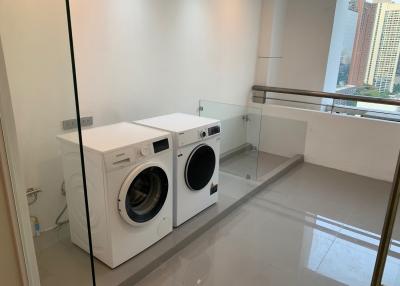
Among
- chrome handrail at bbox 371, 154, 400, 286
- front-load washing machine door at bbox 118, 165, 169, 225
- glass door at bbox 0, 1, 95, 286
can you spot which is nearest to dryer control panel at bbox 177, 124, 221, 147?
front-load washing machine door at bbox 118, 165, 169, 225

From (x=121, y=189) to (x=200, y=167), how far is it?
0.90m

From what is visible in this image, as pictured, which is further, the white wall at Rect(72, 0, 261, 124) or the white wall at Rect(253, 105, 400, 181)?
the white wall at Rect(253, 105, 400, 181)

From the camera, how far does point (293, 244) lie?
2496 mm

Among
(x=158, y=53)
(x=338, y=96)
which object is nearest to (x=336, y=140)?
(x=338, y=96)

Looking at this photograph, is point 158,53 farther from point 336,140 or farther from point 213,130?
point 336,140

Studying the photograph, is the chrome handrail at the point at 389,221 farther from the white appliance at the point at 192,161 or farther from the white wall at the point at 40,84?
the white appliance at the point at 192,161

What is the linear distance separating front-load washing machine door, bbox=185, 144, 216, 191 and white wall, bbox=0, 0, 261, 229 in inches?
30.1

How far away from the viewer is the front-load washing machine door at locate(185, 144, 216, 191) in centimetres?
249

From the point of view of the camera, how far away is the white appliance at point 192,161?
2387mm

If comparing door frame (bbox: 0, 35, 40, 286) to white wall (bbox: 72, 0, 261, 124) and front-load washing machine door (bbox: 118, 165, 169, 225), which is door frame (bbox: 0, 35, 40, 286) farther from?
white wall (bbox: 72, 0, 261, 124)

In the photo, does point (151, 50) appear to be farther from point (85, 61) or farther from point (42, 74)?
point (42, 74)

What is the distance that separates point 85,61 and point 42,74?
78cm

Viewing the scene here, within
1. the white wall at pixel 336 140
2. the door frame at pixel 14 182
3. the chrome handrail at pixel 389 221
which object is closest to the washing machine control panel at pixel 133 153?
the door frame at pixel 14 182

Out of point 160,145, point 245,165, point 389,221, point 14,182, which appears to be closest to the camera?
point 389,221
